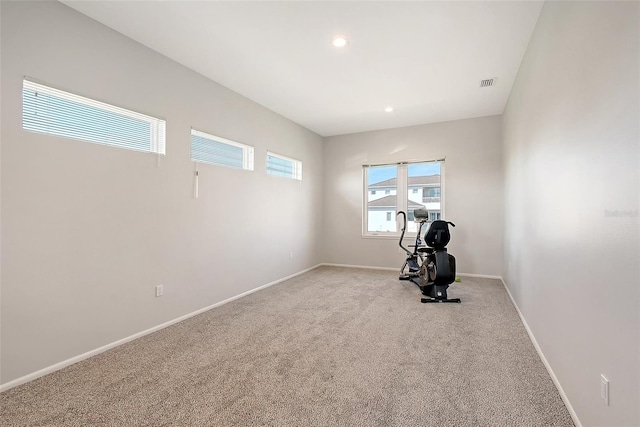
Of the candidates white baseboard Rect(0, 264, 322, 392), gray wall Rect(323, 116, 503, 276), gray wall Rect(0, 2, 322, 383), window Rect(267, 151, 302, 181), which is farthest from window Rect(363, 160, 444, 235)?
white baseboard Rect(0, 264, 322, 392)

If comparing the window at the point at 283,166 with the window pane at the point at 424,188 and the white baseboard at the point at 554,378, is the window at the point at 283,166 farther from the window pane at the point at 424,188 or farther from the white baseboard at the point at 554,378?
the white baseboard at the point at 554,378

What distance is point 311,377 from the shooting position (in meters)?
2.13

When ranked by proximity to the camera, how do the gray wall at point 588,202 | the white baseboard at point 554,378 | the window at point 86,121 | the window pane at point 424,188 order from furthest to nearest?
the window pane at point 424,188 < the window at point 86,121 < the white baseboard at point 554,378 < the gray wall at point 588,202

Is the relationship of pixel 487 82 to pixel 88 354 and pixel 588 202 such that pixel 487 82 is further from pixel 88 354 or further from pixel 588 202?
pixel 88 354

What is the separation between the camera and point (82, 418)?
67.7 inches

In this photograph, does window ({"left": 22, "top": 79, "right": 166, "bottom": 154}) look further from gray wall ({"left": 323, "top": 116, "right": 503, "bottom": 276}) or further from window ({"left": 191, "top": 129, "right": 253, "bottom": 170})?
gray wall ({"left": 323, "top": 116, "right": 503, "bottom": 276})

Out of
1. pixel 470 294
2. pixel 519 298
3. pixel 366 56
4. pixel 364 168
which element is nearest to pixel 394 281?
pixel 470 294

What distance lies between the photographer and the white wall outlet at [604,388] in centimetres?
131

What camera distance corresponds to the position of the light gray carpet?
1.73 m

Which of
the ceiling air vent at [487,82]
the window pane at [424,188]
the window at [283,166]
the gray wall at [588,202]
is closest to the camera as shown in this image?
the gray wall at [588,202]

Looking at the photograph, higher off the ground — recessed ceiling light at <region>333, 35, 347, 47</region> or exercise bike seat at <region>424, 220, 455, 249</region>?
recessed ceiling light at <region>333, 35, 347, 47</region>

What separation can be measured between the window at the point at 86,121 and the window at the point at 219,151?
0.45m

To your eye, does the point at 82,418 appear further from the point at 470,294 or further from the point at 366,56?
the point at 470,294

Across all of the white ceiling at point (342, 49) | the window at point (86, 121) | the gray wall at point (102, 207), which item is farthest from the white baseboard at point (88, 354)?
the white ceiling at point (342, 49)
